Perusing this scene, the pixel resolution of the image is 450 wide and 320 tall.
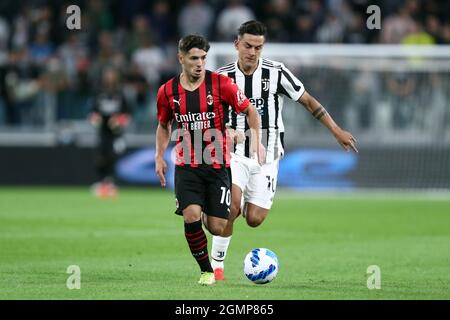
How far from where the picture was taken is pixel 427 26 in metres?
22.2

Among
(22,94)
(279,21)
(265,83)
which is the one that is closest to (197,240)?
(265,83)

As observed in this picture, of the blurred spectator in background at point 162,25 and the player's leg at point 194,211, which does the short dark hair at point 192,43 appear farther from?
the blurred spectator in background at point 162,25

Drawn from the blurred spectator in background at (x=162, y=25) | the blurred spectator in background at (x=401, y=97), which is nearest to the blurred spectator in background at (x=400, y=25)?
the blurred spectator in background at (x=401, y=97)

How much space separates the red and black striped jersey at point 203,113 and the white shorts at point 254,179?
0.84 meters

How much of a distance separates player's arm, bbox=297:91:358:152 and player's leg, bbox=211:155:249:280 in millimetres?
868

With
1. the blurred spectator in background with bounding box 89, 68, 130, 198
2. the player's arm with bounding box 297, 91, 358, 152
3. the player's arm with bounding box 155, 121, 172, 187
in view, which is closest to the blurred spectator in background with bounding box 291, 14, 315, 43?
the blurred spectator in background with bounding box 89, 68, 130, 198

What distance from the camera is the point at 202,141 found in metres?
9.02

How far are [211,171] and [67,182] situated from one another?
44.8 ft

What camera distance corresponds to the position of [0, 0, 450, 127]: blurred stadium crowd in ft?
71.7

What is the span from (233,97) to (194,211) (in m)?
1.07

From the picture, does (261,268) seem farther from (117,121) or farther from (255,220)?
(117,121)

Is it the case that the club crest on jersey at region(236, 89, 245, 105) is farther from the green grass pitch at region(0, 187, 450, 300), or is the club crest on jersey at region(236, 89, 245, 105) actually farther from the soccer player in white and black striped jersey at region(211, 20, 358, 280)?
the green grass pitch at region(0, 187, 450, 300)
